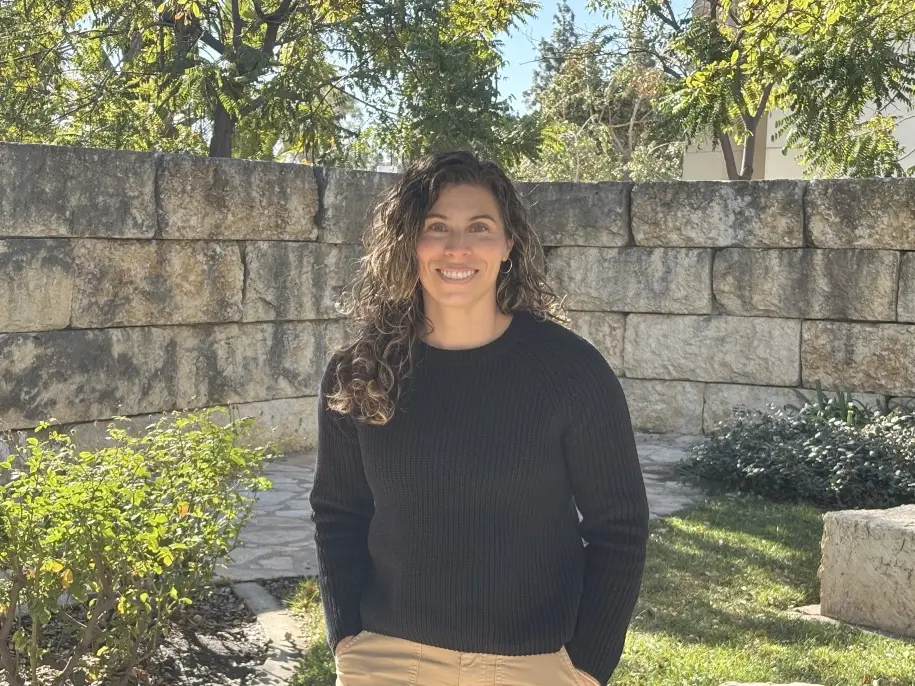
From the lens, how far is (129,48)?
12.0 m

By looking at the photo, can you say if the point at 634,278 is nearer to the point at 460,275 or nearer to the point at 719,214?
the point at 719,214

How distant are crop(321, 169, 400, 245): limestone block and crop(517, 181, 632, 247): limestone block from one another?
54.6 inches

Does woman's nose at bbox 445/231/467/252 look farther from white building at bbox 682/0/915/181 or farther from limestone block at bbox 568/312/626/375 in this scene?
white building at bbox 682/0/915/181

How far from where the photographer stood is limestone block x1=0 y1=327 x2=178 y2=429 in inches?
242

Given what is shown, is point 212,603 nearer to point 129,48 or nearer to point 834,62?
point 834,62

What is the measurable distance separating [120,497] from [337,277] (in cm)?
482

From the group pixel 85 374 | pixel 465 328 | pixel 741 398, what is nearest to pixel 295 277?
pixel 85 374

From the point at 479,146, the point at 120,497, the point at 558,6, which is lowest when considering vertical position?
the point at 120,497

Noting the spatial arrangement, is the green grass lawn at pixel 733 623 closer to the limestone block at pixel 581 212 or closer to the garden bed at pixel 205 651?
the garden bed at pixel 205 651

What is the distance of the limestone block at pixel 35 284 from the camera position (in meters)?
6.12

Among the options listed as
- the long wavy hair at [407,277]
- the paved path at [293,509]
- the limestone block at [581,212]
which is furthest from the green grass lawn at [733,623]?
the limestone block at [581,212]

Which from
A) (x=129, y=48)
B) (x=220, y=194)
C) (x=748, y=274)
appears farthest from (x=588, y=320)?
(x=129, y=48)

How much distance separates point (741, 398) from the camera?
8.65 meters

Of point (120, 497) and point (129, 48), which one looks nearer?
point (120, 497)
